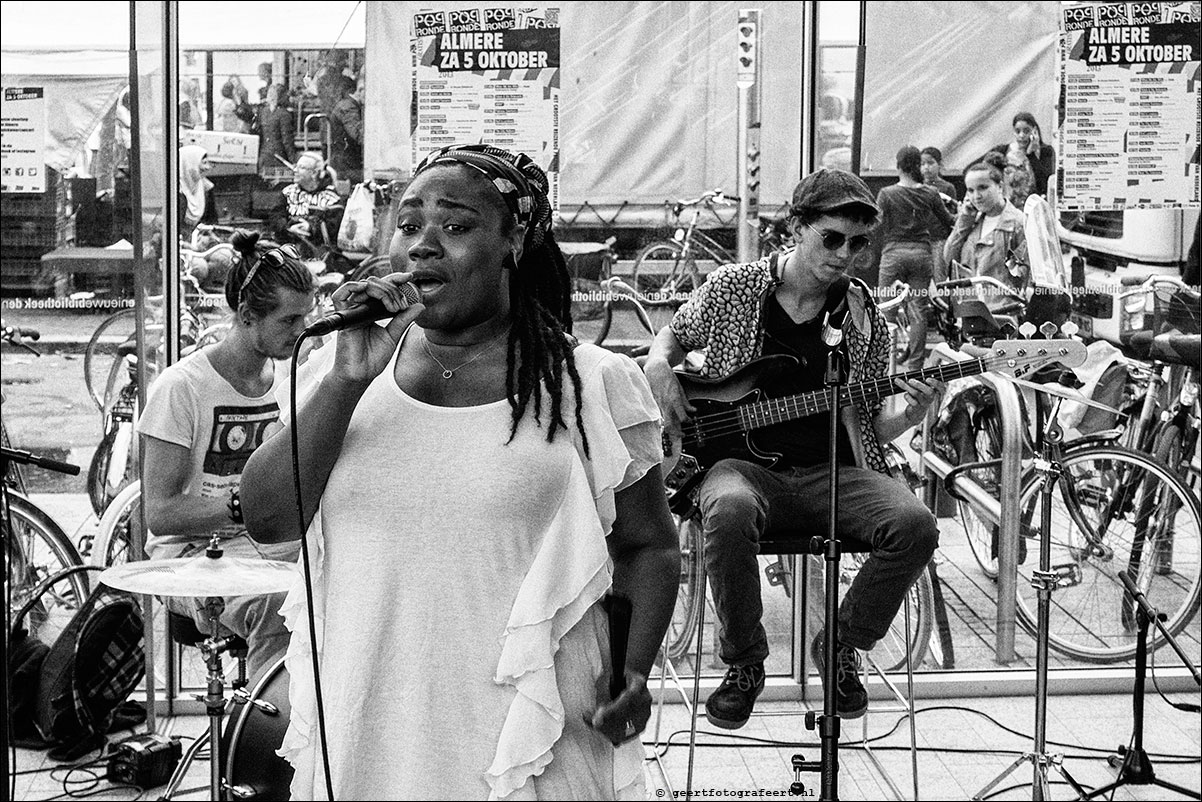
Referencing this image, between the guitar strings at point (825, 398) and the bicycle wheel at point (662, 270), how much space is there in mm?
869

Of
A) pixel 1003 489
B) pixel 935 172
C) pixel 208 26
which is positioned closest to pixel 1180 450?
pixel 1003 489

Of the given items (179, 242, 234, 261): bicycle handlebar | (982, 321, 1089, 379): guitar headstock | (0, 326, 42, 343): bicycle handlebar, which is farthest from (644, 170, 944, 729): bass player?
(0, 326, 42, 343): bicycle handlebar

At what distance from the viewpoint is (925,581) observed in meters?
4.87

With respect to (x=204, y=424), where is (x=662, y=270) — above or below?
above

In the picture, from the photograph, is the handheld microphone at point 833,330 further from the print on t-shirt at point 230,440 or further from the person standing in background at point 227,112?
the person standing in background at point 227,112

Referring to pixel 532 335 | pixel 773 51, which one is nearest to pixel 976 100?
pixel 773 51

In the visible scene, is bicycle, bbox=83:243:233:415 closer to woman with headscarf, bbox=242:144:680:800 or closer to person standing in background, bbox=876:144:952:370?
person standing in background, bbox=876:144:952:370

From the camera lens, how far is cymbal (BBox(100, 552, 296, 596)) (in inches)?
119

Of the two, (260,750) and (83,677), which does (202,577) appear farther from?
(83,677)

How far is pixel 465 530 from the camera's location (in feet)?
6.26

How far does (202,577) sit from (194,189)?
74.7 inches

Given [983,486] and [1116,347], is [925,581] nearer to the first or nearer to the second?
[983,486]

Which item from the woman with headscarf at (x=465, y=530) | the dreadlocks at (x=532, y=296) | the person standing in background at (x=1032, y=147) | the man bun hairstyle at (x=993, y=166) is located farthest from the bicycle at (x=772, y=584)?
the woman with headscarf at (x=465, y=530)

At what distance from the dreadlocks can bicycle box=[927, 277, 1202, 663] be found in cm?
298
